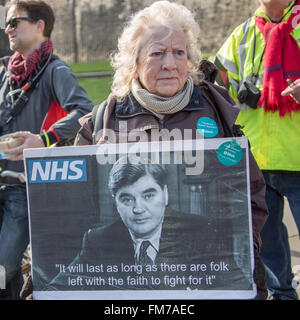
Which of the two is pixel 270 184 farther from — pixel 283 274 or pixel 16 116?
pixel 16 116

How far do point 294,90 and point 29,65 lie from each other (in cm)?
151

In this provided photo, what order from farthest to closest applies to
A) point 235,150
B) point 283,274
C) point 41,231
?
1. point 283,274
2. point 41,231
3. point 235,150

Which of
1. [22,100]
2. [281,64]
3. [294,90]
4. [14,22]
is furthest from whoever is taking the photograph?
[14,22]

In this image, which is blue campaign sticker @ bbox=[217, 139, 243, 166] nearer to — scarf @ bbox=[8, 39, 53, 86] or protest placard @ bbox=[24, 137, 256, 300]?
protest placard @ bbox=[24, 137, 256, 300]

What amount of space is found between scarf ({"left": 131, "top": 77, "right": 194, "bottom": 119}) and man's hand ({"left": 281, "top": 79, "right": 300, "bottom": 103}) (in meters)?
0.67

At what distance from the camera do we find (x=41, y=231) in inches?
87.0

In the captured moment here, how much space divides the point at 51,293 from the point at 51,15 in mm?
1865

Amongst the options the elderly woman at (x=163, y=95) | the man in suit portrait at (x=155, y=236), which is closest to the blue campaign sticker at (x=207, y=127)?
the elderly woman at (x=163, y=95)

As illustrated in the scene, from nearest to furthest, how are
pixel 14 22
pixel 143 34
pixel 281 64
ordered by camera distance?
1. pixel 143 34
2. pixel 281 64
3. pixel 14 22

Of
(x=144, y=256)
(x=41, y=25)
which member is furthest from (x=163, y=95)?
(x=41, y=25)

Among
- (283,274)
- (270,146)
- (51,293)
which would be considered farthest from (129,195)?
(283,274)

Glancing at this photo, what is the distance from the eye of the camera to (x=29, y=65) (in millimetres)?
3146

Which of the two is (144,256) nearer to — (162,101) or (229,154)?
(229,154)

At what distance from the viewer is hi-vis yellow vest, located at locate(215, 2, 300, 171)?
3.03 m
